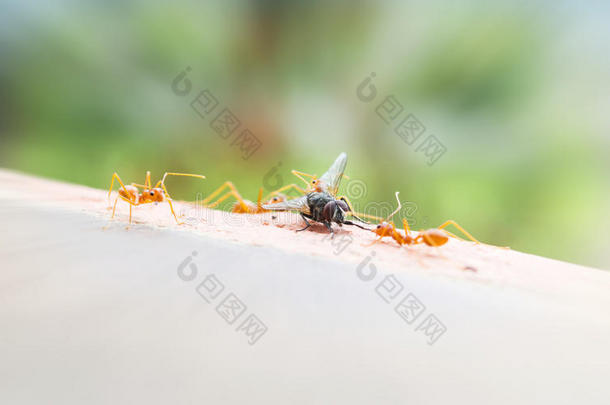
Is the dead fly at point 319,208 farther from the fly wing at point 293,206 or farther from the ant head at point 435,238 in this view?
the ant head at point 435,238

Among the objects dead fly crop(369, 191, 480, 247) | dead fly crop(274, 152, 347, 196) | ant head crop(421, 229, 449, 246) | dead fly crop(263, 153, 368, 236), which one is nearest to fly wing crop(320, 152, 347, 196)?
dead fly crop(274, 152, 347, 196)

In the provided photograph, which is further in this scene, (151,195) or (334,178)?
(334,178)

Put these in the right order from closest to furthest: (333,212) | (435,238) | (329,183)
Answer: (435,238) → (333,212) → (329,183)

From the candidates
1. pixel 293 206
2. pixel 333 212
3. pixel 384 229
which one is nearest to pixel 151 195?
pixel 293 206

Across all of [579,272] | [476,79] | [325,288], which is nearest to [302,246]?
[325,288]

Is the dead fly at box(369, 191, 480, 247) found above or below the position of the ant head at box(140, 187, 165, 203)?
above

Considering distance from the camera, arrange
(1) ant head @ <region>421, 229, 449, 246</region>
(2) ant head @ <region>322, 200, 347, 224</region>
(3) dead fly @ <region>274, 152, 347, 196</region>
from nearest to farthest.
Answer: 1. (1) ant head @ <region>421, 229, 449, 246</region>
2. (2) ant head @ <region>322, 200, 347, 224</region>
3. (3) dead fly @ <region>274, 152, 347, 196</region>

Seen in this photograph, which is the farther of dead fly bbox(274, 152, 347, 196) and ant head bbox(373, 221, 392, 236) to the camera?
dead fly bbox(274, 152, 347, 196)

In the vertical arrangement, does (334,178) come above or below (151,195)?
above

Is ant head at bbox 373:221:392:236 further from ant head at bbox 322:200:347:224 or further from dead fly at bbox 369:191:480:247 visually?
ant head at bbox 322:200:347:224

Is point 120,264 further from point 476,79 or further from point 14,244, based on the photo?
point 476,79

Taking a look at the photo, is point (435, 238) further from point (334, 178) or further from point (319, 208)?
point (334, 178)
